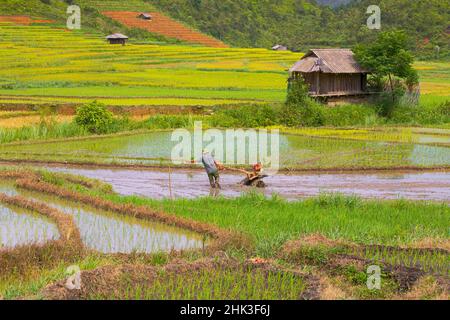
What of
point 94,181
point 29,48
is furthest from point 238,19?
point 94,181

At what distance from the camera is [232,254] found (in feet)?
27.4

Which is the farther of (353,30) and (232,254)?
(353,30)

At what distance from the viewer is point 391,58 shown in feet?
84.7

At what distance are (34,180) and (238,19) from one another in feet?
184

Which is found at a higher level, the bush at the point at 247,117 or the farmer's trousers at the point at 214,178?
the bush at the point at 247,117

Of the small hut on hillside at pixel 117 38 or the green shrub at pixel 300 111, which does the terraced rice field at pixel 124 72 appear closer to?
the small hut on hillside at pixel 117 38

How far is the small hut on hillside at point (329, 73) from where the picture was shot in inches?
1020

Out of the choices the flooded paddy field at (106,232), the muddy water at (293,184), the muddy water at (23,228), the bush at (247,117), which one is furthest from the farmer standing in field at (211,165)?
the bush at (247,117)

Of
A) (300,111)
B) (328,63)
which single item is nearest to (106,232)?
(300,111)

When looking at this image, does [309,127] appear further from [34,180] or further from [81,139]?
[34,180]

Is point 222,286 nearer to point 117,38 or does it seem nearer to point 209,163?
point 209,163

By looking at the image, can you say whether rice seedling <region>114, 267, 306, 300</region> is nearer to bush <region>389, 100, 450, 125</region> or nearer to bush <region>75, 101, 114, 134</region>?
bush <region>75, 101, 114, 134</region>

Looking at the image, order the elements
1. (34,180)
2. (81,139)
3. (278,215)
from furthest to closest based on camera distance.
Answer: (81,139) → (34,180) → (278,215)

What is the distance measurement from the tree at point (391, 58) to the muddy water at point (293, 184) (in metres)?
10.6
